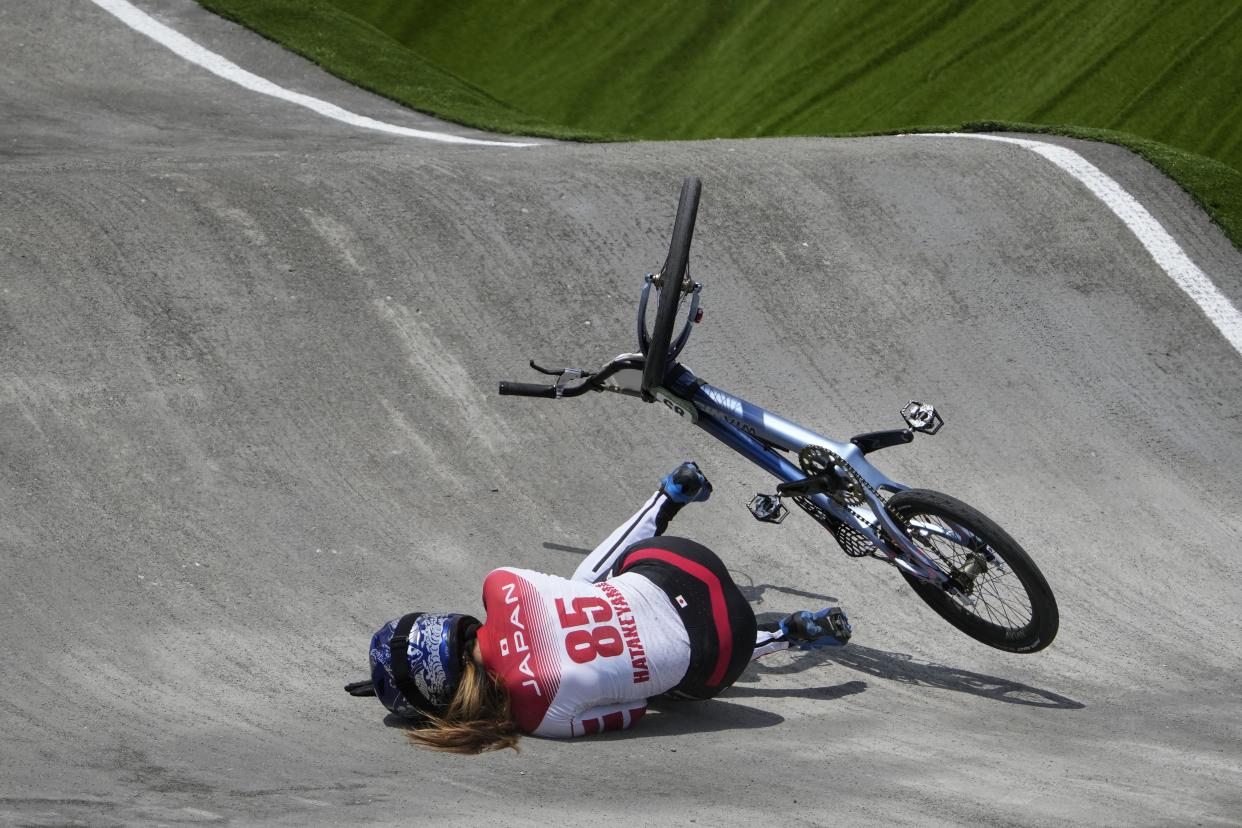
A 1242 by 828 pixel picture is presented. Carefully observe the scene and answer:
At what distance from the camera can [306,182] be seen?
10609 mm

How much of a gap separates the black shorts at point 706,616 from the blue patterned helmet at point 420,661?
96 cm

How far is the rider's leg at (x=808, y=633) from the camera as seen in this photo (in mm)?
5914

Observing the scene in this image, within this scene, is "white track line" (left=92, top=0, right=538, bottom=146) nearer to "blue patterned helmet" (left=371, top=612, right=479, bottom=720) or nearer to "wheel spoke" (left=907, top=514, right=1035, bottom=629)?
"wheel spoke" (left=907, top=514, right=1035, bottom=629)

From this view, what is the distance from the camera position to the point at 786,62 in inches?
860

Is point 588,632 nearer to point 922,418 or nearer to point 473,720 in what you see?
point 473,720

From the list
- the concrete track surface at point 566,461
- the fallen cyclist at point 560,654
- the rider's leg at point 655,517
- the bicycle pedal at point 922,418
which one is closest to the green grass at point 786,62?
the concrete track surface at point 566,461

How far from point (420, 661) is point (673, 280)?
2.27 metres

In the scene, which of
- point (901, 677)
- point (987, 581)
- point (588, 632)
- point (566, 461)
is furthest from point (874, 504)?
point (566, 461)

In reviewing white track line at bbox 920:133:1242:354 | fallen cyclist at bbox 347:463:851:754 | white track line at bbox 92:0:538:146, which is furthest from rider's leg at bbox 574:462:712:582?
white track line at bbox 92:0:538:146

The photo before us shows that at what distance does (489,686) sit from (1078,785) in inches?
95.5

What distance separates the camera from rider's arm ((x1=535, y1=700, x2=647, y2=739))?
207 inches

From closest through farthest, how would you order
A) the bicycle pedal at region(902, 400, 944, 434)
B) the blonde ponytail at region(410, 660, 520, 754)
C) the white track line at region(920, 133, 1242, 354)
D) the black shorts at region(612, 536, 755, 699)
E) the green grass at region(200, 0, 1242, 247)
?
the blonde ponytail at region(410, 660, 520, 754)
the black shorts at region(612, 536, 755, 699)
the bicycle pedal at region(902, 400, 944, 434)
the white track line at region(920, 133, 1242, 354)
the green grass at region(200, 0, 1242, 247)

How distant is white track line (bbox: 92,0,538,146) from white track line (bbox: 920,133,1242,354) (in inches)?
281

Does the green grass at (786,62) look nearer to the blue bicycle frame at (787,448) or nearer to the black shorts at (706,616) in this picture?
the blue bicycle frame at (787,448)
